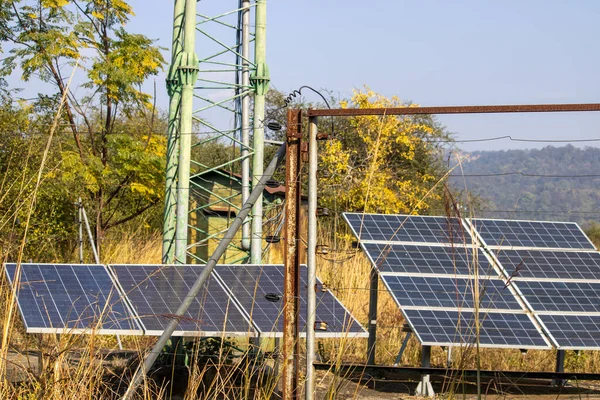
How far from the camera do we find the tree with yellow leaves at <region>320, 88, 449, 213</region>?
1919 cm

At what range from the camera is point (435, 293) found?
8.65 m

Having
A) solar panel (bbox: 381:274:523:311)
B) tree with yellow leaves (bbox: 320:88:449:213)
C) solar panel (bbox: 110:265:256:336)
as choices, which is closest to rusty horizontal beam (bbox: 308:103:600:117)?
solar panel (bbox: 110:265:256:336)

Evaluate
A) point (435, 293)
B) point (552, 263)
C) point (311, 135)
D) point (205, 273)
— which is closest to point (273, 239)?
point (205, 273)

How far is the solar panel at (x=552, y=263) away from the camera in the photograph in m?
9.32

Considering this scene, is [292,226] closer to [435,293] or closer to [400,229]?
[435,293]

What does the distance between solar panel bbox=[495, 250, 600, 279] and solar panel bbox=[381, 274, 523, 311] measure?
48 centimetres

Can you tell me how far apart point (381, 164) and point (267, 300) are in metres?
13.0

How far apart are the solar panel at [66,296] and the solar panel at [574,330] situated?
3885 millimetres

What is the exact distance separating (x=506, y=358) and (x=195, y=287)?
5.94 meters

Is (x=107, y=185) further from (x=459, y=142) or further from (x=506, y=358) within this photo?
(x=459, y=142)

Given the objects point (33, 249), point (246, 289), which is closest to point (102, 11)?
point (33, 249)

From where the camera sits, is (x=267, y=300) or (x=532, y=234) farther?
(x=532, y=234)

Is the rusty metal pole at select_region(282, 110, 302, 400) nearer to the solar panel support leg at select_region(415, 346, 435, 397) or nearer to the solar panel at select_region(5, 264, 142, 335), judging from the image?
the solar panel at select_region(5, 264, 142, 335)

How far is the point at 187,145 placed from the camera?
992 centimetres
